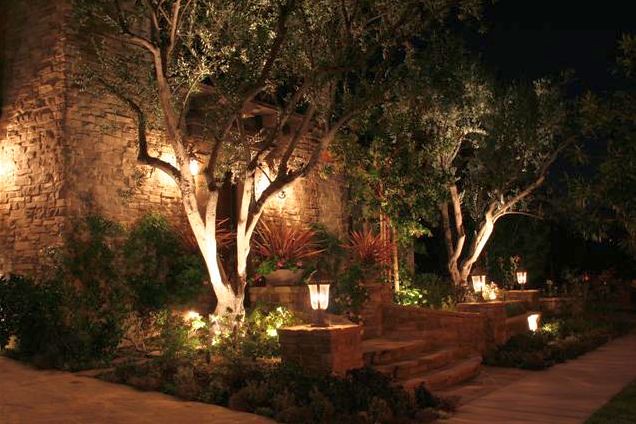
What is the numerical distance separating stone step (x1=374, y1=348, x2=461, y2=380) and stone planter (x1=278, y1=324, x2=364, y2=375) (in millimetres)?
650

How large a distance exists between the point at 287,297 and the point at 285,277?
47 cm

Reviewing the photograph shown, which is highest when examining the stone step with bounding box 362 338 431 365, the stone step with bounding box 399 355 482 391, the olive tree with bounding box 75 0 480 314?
the olive tree with bounding box 75 0 480 314

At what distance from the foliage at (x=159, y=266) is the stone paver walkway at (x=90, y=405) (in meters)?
2.06

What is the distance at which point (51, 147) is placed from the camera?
1091cm

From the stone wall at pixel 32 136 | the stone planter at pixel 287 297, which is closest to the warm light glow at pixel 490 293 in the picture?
the stone planter at pixel 287 297

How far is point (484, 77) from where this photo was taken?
16391mm

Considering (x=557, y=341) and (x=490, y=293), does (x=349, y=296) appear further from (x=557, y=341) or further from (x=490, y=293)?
(x=490, y=293)

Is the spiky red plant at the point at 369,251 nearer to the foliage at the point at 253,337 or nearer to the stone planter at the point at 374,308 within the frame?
the stone planter at the point at 374,308

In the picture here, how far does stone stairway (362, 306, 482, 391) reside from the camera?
31.9ft

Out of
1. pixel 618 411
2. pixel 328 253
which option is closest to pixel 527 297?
pixel 328 253

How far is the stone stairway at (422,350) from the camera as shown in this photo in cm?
973

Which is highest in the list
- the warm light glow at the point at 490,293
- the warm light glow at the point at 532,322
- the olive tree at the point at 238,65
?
the olive tree at the point at 238,65

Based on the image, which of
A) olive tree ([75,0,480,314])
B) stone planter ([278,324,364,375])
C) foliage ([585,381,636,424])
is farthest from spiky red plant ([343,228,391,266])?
foliage ([585,381,636,424])

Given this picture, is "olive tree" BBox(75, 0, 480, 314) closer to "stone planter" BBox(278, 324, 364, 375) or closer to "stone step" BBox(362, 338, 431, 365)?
"stone planter" BBox(278, 324, 364, 375)
